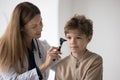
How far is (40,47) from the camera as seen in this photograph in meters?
1.54

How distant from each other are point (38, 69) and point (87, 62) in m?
0.27

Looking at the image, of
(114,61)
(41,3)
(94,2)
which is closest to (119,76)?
(114,61)

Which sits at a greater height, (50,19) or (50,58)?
(50,19)

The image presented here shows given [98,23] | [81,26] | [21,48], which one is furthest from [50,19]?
[81,26]

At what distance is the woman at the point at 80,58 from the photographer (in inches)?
50.3

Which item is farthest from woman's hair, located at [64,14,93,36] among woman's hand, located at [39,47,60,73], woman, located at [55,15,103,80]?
woman's hand, located at [39,47,60,73]

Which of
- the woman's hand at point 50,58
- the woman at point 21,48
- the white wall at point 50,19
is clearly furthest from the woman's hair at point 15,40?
the white wall at point 50,19

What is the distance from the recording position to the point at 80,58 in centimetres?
134

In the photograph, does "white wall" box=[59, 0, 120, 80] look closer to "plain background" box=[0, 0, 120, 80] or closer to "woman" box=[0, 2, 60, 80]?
"plain background" box=[0, 0, 120, 80]

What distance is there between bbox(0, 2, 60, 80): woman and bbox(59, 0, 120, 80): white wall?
25.0 inches

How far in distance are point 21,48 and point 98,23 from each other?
76cm

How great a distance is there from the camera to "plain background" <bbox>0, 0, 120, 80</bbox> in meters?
1.88

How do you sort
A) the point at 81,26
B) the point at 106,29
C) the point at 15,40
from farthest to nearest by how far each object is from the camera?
1. the point at 106,29
2. the point at 15,40
3. the point at 81,26

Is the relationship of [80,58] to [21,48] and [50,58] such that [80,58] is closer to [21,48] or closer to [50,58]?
[50,58]
